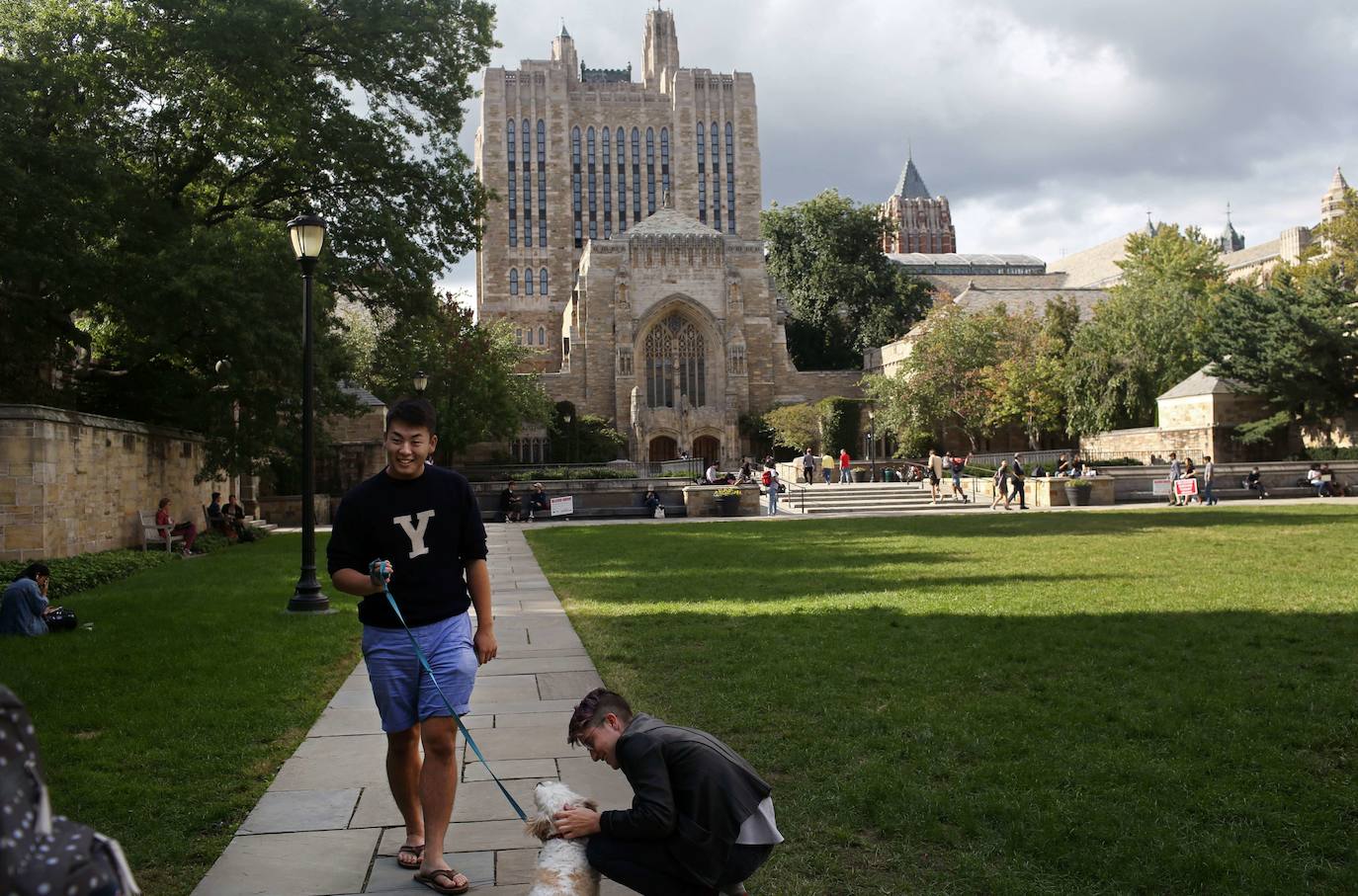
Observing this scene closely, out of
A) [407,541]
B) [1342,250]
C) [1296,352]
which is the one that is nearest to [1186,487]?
[1296,352]

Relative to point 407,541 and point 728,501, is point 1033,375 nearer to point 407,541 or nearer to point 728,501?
point 728,501

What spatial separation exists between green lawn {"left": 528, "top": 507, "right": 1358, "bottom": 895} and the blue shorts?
1.36m

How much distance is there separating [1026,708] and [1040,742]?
0.73 meters

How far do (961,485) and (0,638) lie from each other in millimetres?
31550

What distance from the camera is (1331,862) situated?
156 inches

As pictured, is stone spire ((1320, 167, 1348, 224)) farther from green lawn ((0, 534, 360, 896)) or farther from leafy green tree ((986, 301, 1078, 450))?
green lawn ((0, 534, 360, 896))

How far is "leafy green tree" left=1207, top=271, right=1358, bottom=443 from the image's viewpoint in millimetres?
40062

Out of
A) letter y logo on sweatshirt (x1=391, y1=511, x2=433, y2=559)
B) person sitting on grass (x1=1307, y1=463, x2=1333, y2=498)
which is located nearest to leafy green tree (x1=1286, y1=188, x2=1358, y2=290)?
person sitting on grass (x1=1307, y1=463, x2=1333, y2=498)

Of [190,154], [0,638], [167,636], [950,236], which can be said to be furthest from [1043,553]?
[950,236]

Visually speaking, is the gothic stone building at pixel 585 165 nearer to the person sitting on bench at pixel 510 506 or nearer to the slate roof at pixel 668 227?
the slate roof at pixel 668 227

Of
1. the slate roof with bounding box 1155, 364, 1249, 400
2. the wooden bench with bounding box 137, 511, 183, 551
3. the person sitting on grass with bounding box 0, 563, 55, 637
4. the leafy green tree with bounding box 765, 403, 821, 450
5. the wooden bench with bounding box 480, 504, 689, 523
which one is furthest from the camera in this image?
the leafy green tree with bounding box 765, 403, 821, 450

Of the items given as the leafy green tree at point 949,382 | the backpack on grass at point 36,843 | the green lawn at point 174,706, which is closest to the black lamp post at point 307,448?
the green lawn at point 174,706

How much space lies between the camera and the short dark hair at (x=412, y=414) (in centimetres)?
405

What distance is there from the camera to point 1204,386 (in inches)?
1702
